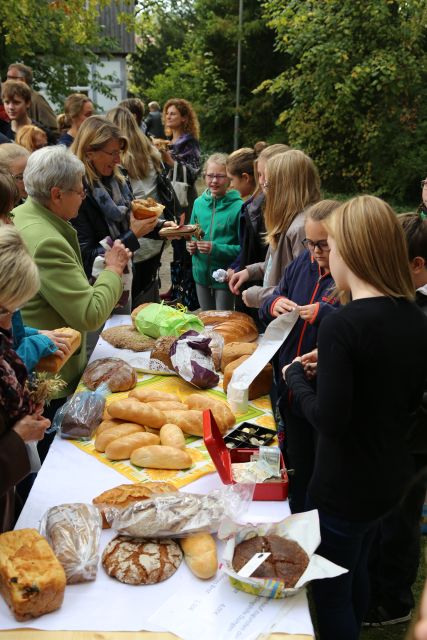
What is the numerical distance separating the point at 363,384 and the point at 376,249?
15.3 inches

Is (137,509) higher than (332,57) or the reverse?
the reverse

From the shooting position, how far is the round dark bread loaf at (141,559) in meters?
1.61

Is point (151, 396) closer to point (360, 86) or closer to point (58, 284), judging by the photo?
point (58, 284)

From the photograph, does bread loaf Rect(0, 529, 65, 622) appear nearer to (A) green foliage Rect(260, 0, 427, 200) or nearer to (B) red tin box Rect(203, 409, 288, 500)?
(B) red tin box Rect(203, 409, 288, 500)

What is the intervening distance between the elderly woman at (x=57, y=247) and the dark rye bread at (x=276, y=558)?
1364 millimetres

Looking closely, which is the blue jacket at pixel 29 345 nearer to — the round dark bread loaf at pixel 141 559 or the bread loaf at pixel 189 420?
the bread loaf at pixel 189 420

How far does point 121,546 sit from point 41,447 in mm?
1139

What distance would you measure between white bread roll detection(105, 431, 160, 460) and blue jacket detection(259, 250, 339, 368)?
0.80m

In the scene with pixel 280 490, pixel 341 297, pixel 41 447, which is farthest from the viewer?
pixel 41 447

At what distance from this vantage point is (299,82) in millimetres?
11539

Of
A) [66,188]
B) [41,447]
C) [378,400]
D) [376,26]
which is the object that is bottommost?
[41,447]

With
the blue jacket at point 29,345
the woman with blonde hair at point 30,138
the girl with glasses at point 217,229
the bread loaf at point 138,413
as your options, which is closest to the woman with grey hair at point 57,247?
the blue jacket at point 29,345

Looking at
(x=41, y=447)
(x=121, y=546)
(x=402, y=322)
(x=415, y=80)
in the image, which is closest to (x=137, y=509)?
(x=121, y=546)

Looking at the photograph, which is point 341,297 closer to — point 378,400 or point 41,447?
point 378,400
